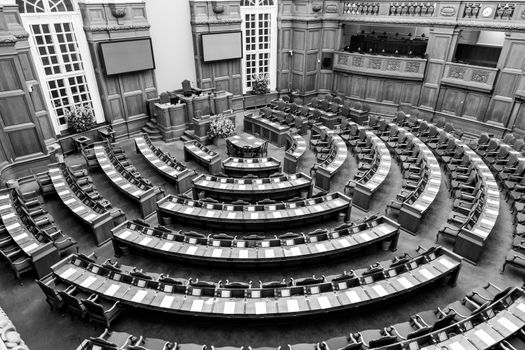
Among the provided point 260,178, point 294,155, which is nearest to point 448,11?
point 294,155

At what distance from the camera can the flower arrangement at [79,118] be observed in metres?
17.0

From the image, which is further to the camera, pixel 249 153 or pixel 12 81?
pixel 249 153

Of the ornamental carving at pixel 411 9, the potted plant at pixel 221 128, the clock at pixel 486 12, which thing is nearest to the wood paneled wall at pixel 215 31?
the potted plant at pixel 221 128

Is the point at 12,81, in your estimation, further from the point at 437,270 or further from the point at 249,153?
the point at 437,270

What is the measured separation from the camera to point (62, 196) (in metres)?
12.6

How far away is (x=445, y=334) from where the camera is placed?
22.7 feet

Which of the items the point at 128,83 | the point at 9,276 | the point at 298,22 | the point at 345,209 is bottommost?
the point at 9,276

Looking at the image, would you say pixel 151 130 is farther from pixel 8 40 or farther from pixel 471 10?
pixel 471 10

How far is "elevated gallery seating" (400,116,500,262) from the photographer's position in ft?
33.9

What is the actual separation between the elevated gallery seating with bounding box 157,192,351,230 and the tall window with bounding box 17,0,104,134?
9526 millimetres

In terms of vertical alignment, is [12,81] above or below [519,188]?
above

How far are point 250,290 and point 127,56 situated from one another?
1495cm

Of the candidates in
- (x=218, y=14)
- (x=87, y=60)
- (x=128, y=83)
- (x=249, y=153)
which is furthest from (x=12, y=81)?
(x=218, y=14)

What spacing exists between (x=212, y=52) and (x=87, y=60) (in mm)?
7146
